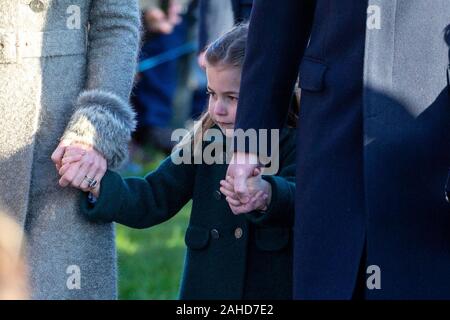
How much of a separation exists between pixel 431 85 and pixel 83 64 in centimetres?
106

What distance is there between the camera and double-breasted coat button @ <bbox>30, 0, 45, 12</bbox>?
4043mm

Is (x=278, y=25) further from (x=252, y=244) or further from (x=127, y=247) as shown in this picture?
(x=127, y=247)

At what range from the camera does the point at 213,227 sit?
440 cm

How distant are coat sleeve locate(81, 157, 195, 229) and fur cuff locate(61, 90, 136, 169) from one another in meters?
0.09

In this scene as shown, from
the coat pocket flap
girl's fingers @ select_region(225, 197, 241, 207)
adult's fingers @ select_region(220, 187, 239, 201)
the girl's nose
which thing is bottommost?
girl's fingers @ select_region(225, 197, 241, 207)

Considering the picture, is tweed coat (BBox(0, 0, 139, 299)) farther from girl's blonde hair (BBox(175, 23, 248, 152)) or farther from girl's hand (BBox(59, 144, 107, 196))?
girl's blonde hair (BBox(175, 23, 248, 152))

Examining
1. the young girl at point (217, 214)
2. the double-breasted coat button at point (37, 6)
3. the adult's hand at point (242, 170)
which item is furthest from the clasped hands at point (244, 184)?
the double-breasted coat button at point (37, 6)

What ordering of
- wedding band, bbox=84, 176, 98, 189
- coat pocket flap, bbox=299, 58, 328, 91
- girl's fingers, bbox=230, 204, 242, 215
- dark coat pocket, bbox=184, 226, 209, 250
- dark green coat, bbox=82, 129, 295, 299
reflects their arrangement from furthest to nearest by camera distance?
dark coat pocket, bbox=184, 226, 209, 250 < dark green coat, bbox=82, 129, 295, 299 < wedding band, bbox=84, 176, 98, 189 < girl's fingers, bbox=230, 204, 242, 215 < coat pocket flap, bbox=299, 58, 328, 91

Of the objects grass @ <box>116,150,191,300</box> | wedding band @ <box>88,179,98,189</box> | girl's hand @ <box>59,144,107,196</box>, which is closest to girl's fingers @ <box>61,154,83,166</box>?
girl's hand @ <box>59,144,107,196</box>

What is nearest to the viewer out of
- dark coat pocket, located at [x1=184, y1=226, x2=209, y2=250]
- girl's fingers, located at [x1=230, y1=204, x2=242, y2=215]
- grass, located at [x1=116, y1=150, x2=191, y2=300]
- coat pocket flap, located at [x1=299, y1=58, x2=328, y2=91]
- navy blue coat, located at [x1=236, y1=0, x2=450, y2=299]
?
navy blue coat, located at [x1=236, y1=0, x2=450, y2=299]

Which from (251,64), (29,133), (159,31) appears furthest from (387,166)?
(159,31)

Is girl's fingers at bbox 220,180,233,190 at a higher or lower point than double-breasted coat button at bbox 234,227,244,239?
higher

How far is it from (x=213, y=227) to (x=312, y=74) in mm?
803

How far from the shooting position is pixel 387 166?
144 inches
